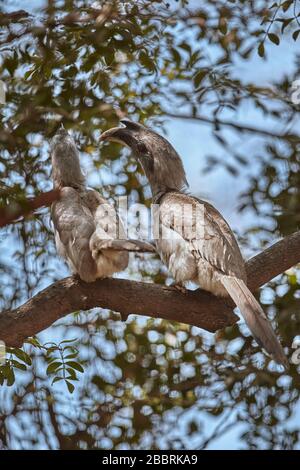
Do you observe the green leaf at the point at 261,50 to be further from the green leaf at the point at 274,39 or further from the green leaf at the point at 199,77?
the green leaf at the point at 199,77

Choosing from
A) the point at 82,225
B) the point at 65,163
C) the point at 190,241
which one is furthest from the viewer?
the point at 65,163

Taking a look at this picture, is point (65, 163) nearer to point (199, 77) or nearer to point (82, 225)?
point (82, 225)

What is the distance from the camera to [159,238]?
16.9 feet

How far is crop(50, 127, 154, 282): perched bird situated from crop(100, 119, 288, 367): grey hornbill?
34 centimetres

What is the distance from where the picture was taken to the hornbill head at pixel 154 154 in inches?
219

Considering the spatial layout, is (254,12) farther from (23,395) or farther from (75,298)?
(23,395)

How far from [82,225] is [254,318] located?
4.11 ft

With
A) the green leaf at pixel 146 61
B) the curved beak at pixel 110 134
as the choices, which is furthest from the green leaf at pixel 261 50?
the curved beak at pixel 110 134

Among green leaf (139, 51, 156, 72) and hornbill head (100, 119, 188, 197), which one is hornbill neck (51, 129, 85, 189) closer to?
hornbill head (100, 119, 188, 197)

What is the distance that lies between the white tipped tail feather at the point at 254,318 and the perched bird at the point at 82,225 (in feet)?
2.29

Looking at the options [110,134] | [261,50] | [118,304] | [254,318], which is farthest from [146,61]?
[254,318]

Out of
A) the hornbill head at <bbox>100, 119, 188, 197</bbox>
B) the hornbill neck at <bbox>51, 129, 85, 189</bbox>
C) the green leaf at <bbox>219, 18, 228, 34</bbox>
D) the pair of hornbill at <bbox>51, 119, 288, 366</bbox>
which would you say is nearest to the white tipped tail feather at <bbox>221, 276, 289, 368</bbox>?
the pair of hornbill at <bbox>51, 119, 288, 366</bbox>

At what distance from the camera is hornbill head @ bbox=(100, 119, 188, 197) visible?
5.56 m
